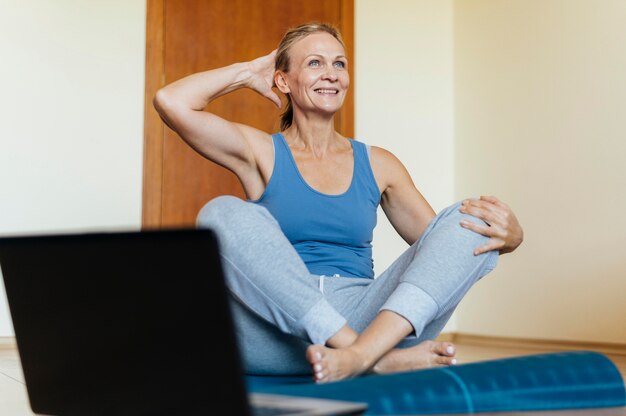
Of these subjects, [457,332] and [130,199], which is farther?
[457,332]

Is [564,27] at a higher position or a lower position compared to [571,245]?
higher

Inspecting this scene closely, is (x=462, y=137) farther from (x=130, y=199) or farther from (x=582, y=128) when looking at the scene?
(x=130, y=199)

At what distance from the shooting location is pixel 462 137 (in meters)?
4.81

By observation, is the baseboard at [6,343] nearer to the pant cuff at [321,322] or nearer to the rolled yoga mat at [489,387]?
the rolled yoga mat at [489,387]

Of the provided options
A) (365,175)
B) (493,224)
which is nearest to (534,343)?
(365,175)

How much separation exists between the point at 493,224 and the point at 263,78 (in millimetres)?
761

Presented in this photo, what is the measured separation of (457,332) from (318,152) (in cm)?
275

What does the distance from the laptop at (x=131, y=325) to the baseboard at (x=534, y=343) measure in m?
3.05

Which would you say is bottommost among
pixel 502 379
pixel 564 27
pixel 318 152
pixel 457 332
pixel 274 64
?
pixel 457 332

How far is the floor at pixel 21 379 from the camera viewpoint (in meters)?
1.60

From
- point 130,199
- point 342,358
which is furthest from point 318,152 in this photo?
point 130,199

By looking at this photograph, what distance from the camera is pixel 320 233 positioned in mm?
2037

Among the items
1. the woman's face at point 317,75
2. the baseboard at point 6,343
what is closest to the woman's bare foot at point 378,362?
the woman's face at point 317,75

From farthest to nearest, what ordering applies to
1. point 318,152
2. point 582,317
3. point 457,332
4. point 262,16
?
point 457,332 < point 262,16 < point 582,317 < point 318,152
